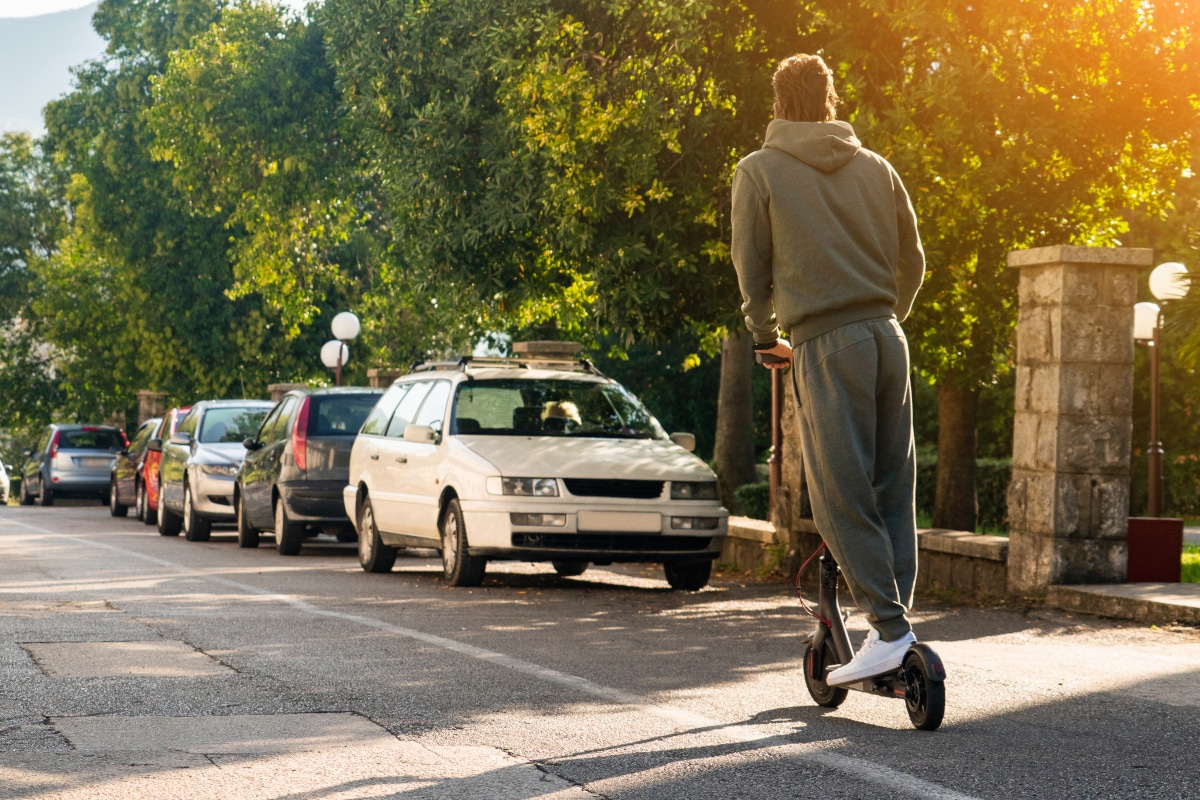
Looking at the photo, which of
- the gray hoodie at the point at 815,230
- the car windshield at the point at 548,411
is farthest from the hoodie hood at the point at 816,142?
the car windshield at the point at 548,411

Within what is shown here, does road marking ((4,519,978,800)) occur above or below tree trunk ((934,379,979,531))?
below

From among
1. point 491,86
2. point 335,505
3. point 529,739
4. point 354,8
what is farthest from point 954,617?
point 354,8

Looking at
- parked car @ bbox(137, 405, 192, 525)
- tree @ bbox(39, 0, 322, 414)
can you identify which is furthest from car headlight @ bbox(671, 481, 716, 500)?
tree @ bbox(39, 0, 322, 414)

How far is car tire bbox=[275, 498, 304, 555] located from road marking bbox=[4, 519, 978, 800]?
577 centimetres

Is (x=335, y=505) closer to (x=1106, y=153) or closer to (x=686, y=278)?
(x=686, y=278)

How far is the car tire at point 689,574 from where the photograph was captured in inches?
489

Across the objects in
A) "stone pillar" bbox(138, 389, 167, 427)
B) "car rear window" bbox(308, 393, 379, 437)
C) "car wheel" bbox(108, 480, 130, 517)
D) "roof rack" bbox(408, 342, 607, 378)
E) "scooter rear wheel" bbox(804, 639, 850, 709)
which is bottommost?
"car wheel" bbox(108, 480, 130, 517)

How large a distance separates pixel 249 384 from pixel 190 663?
36.2 meters

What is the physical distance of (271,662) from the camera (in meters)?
7.48

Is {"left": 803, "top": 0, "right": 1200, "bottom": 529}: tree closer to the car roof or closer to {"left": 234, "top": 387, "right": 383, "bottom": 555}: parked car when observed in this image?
the car roof

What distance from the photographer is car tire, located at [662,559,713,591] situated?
40.8 feet

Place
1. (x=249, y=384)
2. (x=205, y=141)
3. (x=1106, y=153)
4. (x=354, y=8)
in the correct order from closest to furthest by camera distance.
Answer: (x=1106, y=153)
(x=354, y=8)
(x=205, y=141)
(x=249, y=384)

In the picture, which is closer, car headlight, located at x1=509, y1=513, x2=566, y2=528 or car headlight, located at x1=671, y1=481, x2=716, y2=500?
car headlight, located at x1=509, y1=513, x2=566, y2=528

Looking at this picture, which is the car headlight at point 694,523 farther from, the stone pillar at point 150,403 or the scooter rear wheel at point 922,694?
the stone pillar at point 150,403
